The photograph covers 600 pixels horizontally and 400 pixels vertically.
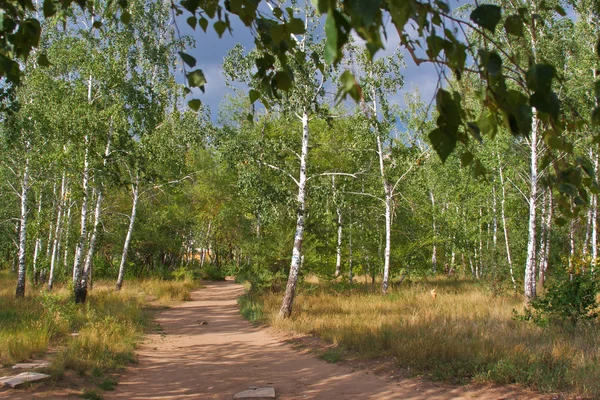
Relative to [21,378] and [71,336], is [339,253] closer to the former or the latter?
[71,336]

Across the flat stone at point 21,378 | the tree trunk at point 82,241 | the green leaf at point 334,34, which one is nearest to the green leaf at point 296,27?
the green leaf at point 334,34

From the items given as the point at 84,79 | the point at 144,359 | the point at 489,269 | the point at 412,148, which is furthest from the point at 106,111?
the point at 489,269

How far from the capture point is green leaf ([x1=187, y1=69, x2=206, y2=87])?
2037 mm

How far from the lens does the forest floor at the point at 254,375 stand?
6391 mm

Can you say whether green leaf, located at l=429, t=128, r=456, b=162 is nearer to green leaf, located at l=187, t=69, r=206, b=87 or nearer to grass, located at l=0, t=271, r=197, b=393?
green leaf, located at l=187, t=69, r=206, b=87

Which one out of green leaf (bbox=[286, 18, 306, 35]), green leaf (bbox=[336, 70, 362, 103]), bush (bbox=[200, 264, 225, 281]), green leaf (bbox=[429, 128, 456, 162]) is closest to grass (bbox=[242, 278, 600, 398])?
green leaf (bbox=[429, 128, 456, 162])

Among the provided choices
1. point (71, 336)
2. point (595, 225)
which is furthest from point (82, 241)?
point (595, 225)

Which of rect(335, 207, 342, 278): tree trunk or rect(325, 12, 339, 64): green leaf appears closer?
rect(325, 12, 339, 64): green leaf

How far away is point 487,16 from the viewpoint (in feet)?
4.43

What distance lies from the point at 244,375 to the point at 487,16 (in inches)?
291

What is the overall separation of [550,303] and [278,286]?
1074 cm

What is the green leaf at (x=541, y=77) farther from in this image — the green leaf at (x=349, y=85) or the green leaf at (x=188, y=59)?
the green leaf at (x=188, y=59)

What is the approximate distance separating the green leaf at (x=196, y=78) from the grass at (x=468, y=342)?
571cm

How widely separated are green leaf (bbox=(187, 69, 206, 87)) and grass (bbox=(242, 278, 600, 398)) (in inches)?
225
